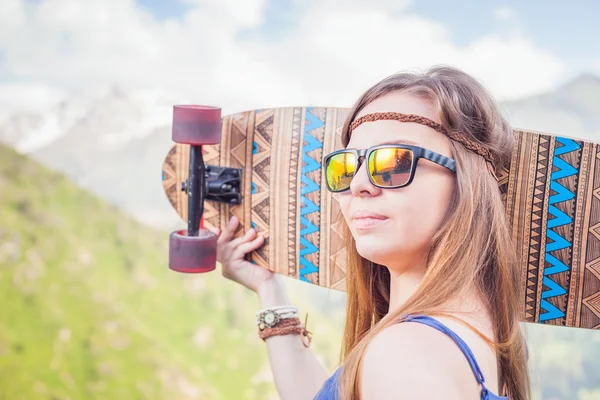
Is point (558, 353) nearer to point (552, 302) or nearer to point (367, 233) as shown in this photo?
point (552, 302)

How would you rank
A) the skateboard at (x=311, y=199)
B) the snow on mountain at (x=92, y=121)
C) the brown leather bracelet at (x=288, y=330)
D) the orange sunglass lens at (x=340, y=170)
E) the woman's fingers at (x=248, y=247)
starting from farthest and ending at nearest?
the snow on mountain at (x=92, y=121) < the woman's fingers at (x=248, y=247) < the brown leather bracelet at (x=288, y=330) < the skateboard at (x=311, y=199) < the orange sunglass lens at (x=340, y=170)

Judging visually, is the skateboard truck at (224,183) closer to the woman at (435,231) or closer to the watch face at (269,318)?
the watch face at (269,318)

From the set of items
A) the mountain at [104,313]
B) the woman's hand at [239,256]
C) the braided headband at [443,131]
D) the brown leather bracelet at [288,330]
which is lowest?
the mountain at [104,313]

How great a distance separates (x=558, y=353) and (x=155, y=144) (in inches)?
102

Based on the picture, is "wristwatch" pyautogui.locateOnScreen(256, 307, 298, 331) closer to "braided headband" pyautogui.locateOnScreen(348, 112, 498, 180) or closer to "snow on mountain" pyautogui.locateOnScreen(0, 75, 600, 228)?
"braided headband" pyautogui.locateOnScreen(348, 112, 498, 180)

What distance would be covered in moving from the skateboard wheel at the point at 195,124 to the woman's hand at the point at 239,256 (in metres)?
0.28

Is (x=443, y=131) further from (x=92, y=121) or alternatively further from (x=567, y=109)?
(x=92, y=121)

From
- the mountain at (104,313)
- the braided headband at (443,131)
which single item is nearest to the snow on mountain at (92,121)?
the mountain at (104,313)

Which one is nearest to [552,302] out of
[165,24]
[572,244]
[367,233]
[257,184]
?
[572,244]

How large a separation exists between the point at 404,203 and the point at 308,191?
29.5 inches

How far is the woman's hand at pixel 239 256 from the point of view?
6.37 feet

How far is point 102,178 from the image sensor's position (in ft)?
14.4

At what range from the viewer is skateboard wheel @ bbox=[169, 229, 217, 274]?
6.20ft

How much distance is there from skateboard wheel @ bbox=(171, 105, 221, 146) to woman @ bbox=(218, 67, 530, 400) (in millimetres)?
601
